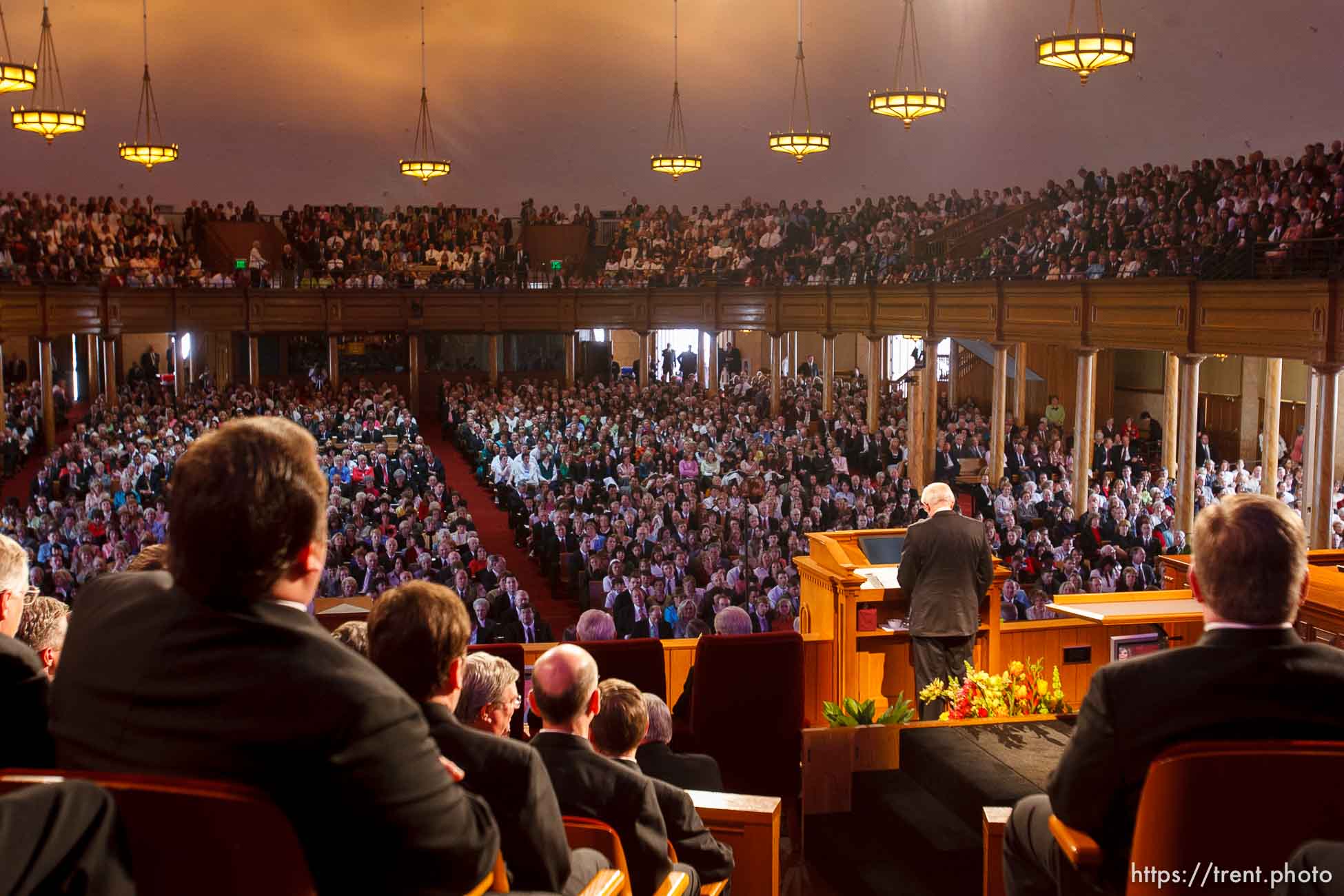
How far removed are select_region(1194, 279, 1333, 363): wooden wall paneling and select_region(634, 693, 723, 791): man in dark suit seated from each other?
11.4 metres

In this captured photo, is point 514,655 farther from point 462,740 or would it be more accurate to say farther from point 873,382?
A: point 873,382

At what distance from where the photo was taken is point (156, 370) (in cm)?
3438

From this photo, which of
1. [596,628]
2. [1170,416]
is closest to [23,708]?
[596,628]

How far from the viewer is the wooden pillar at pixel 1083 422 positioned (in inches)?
723

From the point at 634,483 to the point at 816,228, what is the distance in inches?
545

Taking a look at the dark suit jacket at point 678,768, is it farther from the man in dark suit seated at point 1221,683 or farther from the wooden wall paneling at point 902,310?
the wooden wall paneling at point 902,310

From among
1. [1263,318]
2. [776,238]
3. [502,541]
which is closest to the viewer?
[1263,318]

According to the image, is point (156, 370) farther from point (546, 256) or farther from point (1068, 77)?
point (1068, 77)

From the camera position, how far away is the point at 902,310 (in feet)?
78.4

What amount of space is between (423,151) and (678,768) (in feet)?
101

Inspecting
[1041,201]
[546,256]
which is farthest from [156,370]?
[1041,201]

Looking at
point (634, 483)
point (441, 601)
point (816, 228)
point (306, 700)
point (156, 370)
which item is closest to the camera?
point (306, 700)

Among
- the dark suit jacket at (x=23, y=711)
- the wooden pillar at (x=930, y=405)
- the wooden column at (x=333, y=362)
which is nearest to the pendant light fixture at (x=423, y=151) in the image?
the wooden column at (x=333, y=362)

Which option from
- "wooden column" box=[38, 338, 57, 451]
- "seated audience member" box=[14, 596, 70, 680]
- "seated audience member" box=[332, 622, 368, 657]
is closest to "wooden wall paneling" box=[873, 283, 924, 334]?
"wooden column" box=[38, 338, 57, 451]
